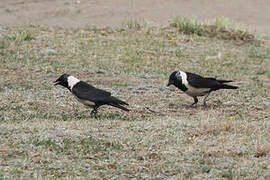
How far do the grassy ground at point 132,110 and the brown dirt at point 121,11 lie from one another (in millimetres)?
2857

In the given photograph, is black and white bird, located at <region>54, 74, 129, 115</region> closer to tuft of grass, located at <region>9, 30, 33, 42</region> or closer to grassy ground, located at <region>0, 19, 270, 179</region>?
grassy ground, located at <region>0, 19, 270, 179</region>

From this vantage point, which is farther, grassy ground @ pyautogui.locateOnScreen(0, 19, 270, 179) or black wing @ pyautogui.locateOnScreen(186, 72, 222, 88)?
black wing @ pyautogui.locateOnScreen(186, 72, 222, 88)

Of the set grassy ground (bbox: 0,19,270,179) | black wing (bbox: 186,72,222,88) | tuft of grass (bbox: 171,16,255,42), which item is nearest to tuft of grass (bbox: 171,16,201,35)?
tuft of grass (bbox: 171,16,255,42)

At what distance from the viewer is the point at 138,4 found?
70.5 feet

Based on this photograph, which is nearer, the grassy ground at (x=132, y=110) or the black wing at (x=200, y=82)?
the grassy ground at (x=132, y=110)

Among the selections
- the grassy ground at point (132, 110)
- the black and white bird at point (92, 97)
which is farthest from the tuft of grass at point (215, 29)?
the black and white bird at point (92, 97)

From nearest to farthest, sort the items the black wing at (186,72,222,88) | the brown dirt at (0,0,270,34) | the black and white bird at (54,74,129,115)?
the black and white bird at (54,74,129,115) → the black wing at (186,72,222,88) → the brown dirt at (0,0,270,34)

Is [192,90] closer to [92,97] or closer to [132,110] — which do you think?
[132,110]

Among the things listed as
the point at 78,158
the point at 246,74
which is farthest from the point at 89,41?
the point at 78,158

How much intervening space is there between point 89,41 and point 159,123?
24.3 ft

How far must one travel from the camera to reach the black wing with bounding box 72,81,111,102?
7.96 m

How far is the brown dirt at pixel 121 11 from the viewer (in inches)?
748

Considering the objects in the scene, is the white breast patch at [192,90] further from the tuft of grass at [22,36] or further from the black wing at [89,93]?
the tuft of grass at [22,36]

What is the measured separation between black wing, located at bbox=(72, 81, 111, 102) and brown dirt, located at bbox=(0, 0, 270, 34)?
32.6ft
